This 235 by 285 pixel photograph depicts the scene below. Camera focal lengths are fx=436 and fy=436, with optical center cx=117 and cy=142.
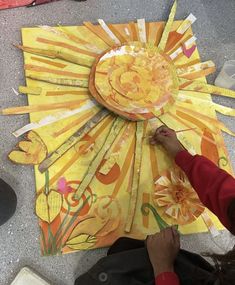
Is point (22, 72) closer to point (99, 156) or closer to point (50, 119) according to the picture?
point (50, 119)

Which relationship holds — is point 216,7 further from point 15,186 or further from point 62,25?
point 15,186

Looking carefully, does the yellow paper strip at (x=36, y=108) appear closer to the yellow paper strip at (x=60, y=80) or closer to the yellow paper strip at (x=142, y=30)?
the yellow paper strip at (x=60, y=80)

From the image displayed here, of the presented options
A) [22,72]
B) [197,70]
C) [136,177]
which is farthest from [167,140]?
[22,72]

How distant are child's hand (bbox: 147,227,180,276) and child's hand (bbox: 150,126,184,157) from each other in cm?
19

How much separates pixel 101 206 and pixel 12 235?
186mm

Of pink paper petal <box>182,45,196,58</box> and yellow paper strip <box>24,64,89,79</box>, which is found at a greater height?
pink paper petal <box>182,45,196,58</box>

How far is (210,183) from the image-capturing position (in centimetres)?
82

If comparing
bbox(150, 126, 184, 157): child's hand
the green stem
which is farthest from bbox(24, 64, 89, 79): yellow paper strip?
the green stem

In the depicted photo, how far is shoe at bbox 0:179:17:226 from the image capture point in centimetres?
84

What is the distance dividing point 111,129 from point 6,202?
278 millimetres

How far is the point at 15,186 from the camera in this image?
897 millimetres

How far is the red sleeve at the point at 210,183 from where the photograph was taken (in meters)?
0.76

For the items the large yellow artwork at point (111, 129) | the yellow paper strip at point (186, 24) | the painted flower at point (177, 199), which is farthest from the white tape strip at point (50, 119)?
the yellow paper strip at point (186, 24)

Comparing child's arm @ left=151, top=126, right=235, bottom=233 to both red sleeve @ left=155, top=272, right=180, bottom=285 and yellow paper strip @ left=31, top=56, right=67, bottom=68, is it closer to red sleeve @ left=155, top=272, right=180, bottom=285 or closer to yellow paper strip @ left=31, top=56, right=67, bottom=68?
red sleeve @ left=155, top=272, right=180, bottom=285
